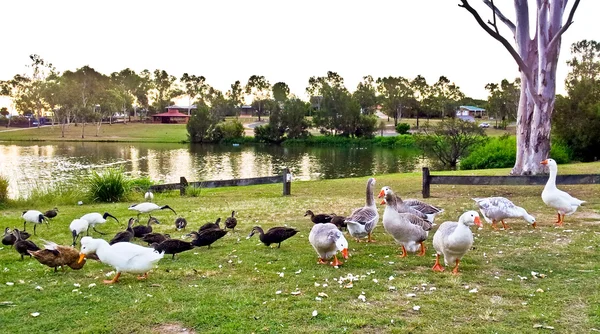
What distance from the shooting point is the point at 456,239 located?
7375 millimetres

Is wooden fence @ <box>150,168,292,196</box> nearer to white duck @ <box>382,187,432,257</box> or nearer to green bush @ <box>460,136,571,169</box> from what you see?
white duck @ <box>382,187,432,257</box>

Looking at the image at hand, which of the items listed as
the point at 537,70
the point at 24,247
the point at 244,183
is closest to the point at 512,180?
the point at 537,70

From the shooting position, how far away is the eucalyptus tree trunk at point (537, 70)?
21531mm

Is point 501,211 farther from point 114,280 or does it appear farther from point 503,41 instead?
point 503,41

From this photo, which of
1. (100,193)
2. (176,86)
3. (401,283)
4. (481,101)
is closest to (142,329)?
(401,283)

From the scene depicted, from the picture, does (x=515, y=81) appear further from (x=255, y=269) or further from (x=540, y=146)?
(x=255, y=269)

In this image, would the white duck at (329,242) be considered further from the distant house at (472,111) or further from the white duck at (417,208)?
the distant house at (472,111)

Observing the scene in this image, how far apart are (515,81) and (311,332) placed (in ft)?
373

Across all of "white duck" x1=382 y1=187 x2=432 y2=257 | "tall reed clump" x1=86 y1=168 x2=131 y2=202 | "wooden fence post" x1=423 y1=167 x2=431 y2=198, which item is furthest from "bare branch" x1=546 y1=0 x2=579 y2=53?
"tall reed clump" x1=86 y1=168 x2=131 y2=202

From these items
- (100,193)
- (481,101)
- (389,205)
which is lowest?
(100,193)

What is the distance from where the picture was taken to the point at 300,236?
11.1m

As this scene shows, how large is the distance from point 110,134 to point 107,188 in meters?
97.2

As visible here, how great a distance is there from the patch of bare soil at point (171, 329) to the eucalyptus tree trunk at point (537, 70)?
19992 mm

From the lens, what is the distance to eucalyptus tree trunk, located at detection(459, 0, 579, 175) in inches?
848
